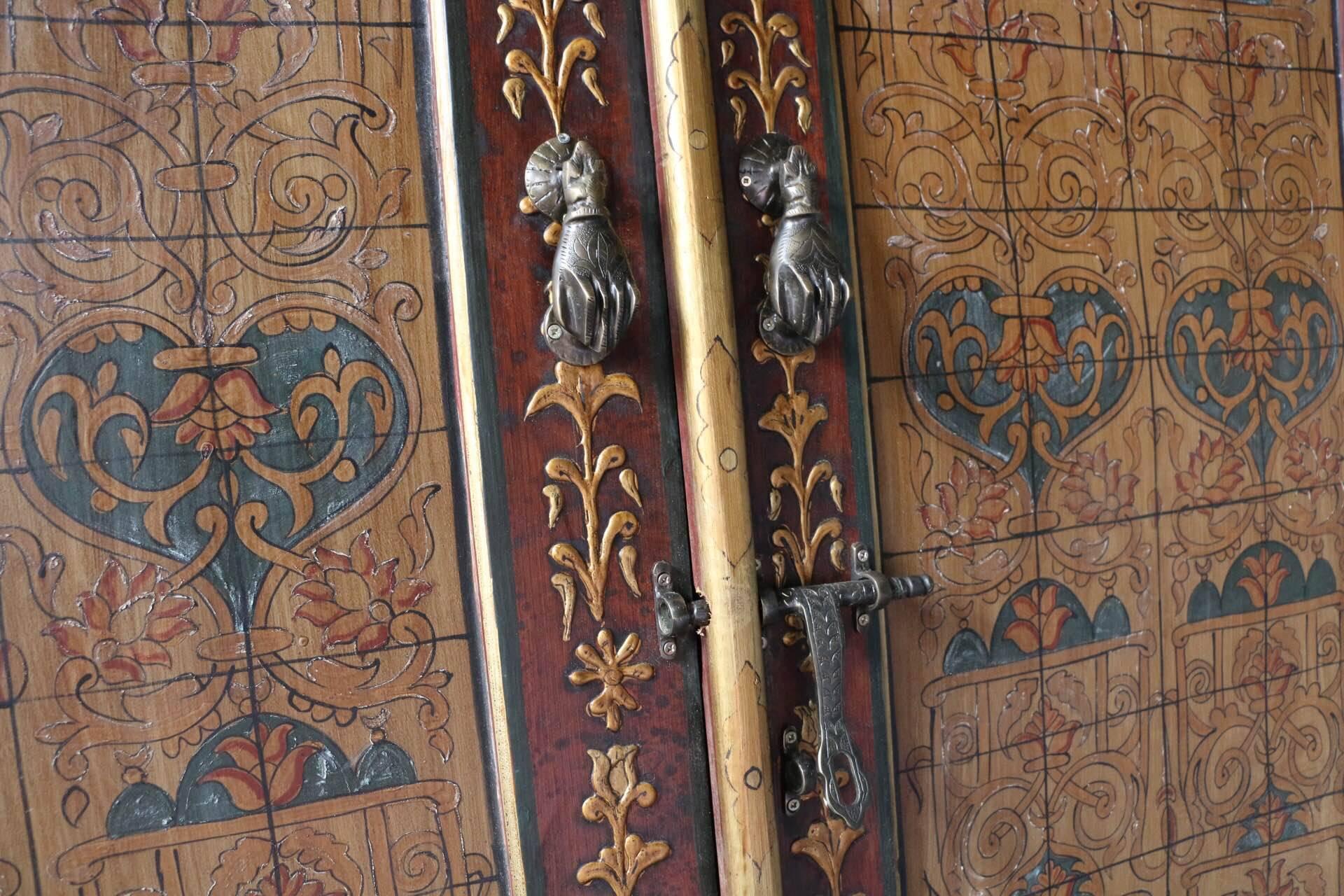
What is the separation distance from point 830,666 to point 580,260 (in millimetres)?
318

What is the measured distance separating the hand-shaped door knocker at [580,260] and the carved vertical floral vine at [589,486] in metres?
0.02

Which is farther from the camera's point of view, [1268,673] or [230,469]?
[1268,673]

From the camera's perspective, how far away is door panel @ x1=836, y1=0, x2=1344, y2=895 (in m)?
0.73

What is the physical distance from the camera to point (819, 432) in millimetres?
686

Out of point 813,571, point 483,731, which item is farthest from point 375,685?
point 813,571

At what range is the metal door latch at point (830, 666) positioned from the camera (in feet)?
2.09

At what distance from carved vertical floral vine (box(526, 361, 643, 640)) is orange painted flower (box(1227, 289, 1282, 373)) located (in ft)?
1.83

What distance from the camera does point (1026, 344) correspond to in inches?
29.8

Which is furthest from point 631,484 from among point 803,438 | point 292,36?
point 292,36

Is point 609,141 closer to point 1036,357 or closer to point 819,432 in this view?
point 819,432

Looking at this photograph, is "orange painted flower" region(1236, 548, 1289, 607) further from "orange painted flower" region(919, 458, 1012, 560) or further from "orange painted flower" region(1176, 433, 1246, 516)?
"orange painted flower" region(919, 458, 1012, 560)

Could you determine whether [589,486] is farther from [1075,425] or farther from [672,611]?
[1075,425]

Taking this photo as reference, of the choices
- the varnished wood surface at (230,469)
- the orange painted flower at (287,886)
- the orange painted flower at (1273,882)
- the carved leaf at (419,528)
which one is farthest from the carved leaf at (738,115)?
the orange painted flower at (1273,882)

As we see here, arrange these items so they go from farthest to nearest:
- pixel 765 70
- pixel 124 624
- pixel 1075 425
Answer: pixel 1075 425, pixel 765 70, pixel 124 624
